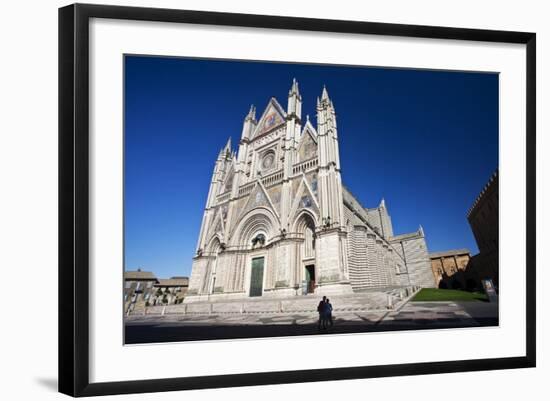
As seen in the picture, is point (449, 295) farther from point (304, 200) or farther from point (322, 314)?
point (304, 200)

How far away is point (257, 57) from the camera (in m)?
7.48

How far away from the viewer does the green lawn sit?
8.22m

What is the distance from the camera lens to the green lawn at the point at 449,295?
8.22 meters

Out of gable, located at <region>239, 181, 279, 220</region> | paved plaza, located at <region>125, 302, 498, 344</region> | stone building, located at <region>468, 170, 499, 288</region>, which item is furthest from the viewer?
gable, located at <region>239, 181, 279, 220</region>

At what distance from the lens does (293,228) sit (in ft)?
28.3

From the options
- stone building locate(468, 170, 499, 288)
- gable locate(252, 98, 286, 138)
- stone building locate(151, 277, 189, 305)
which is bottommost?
stone building locate(151, 277, 189, 305)

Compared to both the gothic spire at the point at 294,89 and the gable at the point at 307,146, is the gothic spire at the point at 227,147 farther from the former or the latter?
the gable at the point at 307,146

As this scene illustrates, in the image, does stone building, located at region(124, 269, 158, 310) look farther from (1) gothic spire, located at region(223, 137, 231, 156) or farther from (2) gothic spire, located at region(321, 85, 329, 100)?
(2) gothic spire, located at region(321, 85, 329, 100)

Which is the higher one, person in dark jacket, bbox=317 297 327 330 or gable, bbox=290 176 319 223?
gable, bbox=290 176 319 223

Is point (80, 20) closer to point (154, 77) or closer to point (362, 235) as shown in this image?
point (154, 77)

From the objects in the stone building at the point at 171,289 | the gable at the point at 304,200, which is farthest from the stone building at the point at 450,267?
the stone building at the point at 171,289

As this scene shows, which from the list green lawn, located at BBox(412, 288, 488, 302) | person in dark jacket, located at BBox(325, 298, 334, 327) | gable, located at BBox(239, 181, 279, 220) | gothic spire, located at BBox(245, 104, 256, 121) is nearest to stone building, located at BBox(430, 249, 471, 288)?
green lawn, located at BBox(412, 288, 488, 302)

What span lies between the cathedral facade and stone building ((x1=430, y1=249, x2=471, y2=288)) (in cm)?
12

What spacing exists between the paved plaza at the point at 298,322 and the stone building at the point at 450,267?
12.9 inches
